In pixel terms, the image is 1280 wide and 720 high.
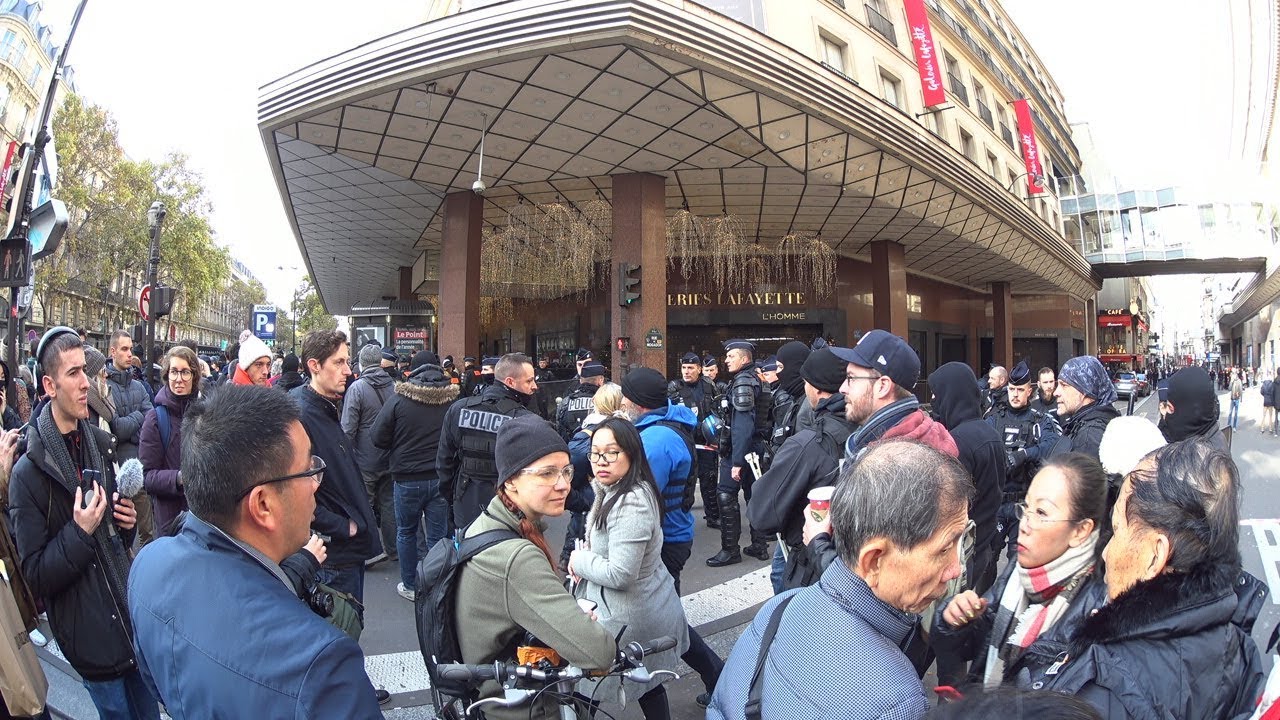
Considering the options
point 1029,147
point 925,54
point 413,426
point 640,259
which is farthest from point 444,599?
point 1029,147

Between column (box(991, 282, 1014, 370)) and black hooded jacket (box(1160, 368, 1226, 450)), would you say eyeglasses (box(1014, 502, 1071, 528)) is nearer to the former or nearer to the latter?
black hooded jacket (box(1160, 368, 1226, 450))

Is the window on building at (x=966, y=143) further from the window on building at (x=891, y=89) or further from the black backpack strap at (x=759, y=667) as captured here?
the black backpack strap at (x=759, y=667)

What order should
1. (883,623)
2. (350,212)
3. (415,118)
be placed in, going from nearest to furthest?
(883,623)
(415,118)
(350,212)

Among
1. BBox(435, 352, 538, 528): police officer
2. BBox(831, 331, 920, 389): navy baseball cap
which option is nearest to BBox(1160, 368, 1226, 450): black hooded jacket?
BBox(831, 331, 920, 389): navy baseball cap

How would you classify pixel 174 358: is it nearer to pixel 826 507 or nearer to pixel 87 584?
pixel 87 584

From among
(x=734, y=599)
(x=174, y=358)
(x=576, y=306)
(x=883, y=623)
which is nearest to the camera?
(x=883, y=623)

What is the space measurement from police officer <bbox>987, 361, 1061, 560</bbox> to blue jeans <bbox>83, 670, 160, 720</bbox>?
4.18 metres

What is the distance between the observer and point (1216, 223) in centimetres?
3098

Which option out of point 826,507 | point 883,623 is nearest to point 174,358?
point 826,507

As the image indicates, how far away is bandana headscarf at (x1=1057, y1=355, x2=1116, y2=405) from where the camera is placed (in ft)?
13.7

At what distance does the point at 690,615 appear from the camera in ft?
15.8

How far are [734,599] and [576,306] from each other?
21065 millimetres

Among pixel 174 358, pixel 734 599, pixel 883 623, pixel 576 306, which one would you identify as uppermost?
pixel 576 306

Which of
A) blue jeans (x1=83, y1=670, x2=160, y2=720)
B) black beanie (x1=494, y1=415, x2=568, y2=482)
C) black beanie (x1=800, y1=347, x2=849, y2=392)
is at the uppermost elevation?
black beanie (x1=800, y1=347, x2=849, y2=392)
